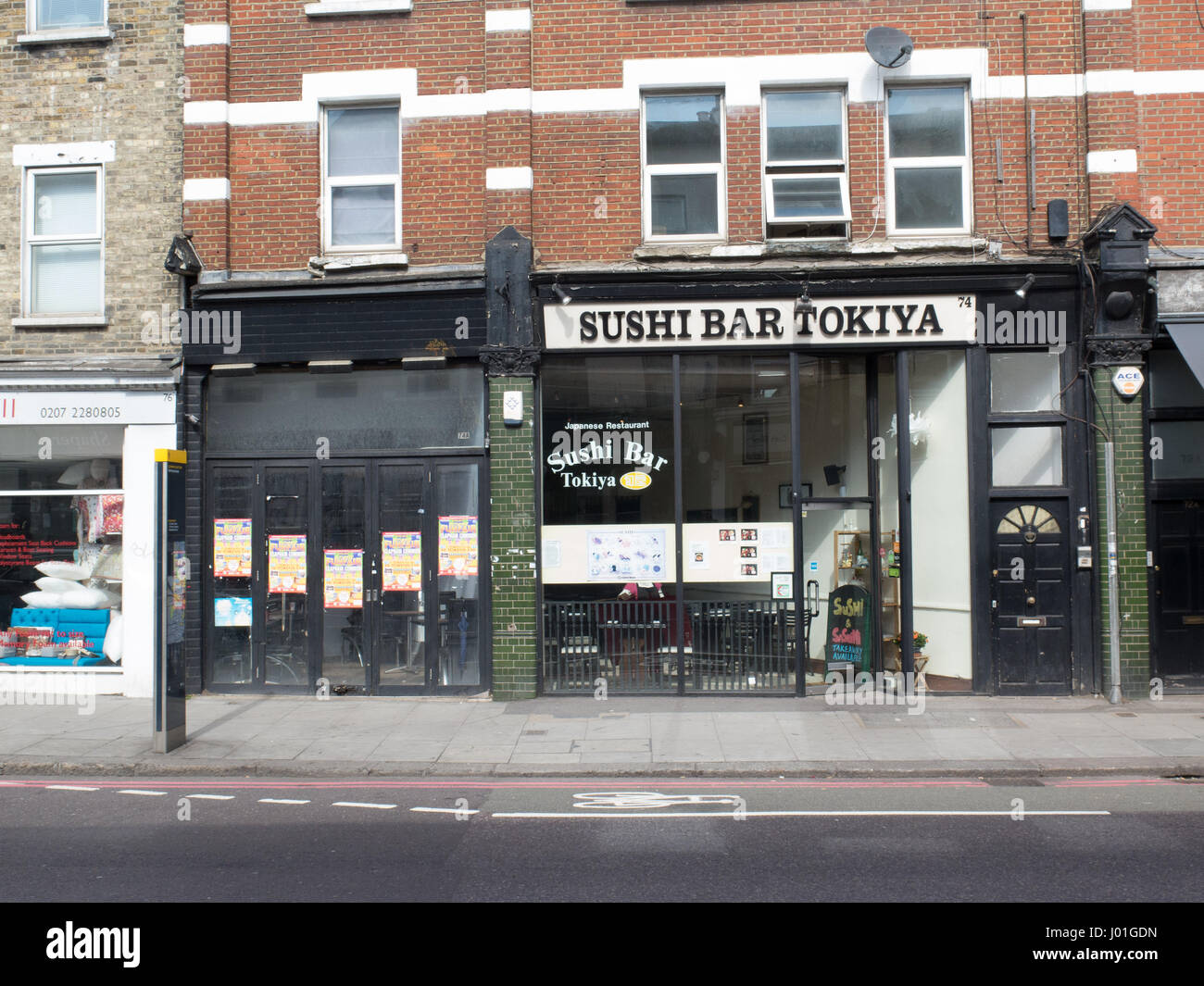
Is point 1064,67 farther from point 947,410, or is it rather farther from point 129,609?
point 129,609

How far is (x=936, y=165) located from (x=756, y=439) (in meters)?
4.13

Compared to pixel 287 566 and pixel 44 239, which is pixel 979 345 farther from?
pixel 44 239

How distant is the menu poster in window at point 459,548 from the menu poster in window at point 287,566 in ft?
5.92

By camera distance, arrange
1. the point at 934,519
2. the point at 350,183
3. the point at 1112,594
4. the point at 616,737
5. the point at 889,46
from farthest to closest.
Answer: the point at 350,183
the point at 934,519
the point at 889,46
the point at 1112,594
the point at 616,737

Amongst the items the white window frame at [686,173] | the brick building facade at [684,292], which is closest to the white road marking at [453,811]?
the brick building facade at [684,292]

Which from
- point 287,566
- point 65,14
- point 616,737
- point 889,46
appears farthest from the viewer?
point 65,14

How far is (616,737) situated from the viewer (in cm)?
1054

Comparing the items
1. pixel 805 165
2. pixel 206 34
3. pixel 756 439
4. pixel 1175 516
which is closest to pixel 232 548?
pixel 206 34

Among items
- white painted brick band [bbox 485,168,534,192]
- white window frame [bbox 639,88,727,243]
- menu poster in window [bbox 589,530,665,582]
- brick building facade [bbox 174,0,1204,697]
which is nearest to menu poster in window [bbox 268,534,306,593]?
brick building facade [bbox 174,0,1204,697]

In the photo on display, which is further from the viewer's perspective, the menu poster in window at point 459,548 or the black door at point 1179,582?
the menu poster in window at point 459,548

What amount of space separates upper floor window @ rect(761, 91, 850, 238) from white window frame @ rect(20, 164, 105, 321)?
8686mm

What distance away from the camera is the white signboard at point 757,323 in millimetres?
12422

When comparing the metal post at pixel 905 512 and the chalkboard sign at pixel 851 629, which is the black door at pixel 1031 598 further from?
the chalkboard sign at pixel 851 629

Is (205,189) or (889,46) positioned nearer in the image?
(889,46)
